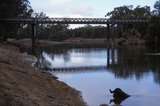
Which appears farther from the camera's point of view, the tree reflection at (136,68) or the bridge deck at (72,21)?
the bridge deck at (72,21)

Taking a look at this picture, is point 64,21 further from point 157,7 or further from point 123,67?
point 123,67

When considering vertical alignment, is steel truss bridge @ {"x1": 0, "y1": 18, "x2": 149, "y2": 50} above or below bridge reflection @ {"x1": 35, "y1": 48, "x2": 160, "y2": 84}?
above

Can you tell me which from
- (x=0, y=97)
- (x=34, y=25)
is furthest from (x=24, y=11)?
(x=0, y=97)

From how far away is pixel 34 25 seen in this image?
13975cm

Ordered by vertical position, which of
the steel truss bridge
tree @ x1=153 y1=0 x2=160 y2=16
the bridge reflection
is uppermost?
tree @ x1=153 y1=0 x2=160 y2=16

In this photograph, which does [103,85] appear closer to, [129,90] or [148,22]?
[129,90]

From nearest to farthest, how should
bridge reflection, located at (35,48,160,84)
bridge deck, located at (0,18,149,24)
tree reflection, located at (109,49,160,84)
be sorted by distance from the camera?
tree reflection, located at (109,49,160,84), bridge reflection, located at (35,48,160,84), bridge deck, located at (0,18,149,24)

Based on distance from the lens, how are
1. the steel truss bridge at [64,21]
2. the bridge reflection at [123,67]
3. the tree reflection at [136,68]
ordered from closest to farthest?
the tree reflection at [136,68], the bridge reflection at [123,67], the steel truss bridge at [64,21]

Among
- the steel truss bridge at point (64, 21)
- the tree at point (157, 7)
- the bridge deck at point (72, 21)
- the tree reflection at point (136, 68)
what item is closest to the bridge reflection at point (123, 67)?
the tree reflection at point (136, 68)

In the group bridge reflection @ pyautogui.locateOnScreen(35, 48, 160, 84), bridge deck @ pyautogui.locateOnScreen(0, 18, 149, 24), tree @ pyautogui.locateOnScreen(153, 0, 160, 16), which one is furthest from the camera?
tree @ pyautogui.locateOnScreen(153, 0, 160, 16)

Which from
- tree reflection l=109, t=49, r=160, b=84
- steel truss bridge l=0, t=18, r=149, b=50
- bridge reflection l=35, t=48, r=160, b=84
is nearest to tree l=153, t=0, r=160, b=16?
steel truss bridge l=0, t=18, r=149, b=50

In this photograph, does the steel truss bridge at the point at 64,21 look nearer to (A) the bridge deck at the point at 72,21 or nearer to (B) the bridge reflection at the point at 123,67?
(A) the bridge deck at the point at 72,21

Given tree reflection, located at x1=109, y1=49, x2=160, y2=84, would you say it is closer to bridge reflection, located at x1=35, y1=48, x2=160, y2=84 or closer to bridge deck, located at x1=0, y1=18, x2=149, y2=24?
bridge reflection, located at x1=35, y1=48, x2=160, y2=84

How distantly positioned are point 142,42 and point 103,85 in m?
120
